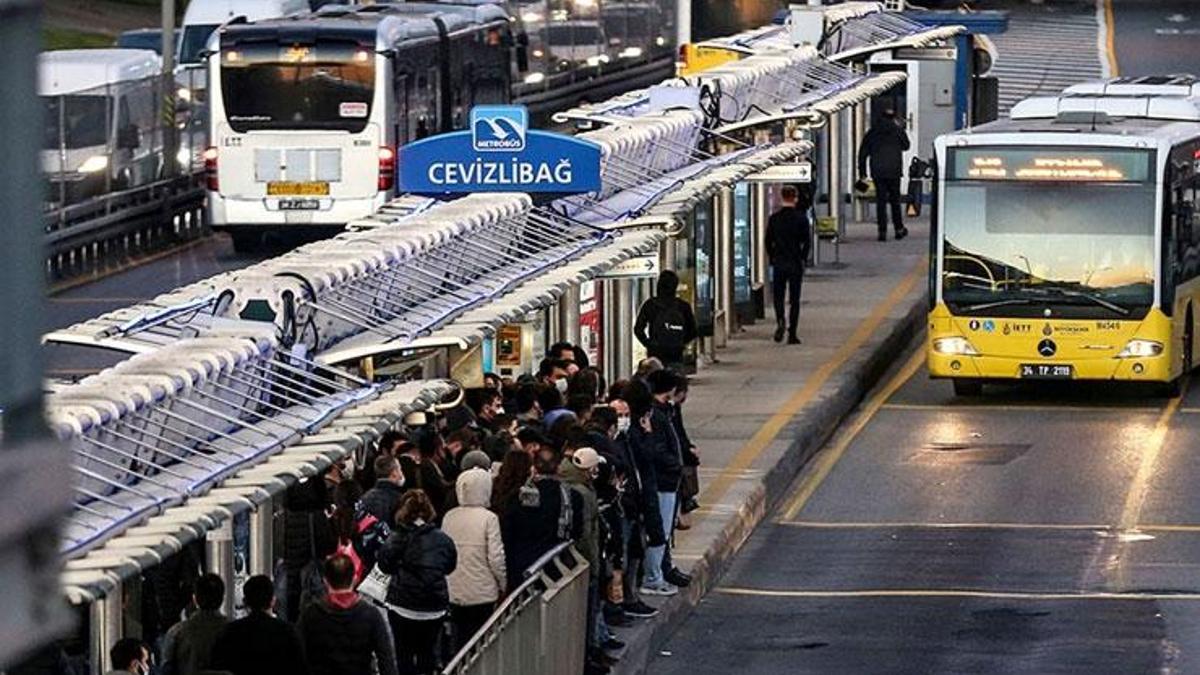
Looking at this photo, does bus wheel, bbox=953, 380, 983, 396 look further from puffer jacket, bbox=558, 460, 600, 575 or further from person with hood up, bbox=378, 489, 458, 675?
person with hood up, bbox=378, 489, 458, 675

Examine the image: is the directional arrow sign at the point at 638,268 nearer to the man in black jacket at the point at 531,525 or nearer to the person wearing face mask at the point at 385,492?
the man in black jacket at the point at 531,525

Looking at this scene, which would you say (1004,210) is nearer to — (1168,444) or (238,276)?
(1168,444)

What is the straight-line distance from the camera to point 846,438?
2644 cm

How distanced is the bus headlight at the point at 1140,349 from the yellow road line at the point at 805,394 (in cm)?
270

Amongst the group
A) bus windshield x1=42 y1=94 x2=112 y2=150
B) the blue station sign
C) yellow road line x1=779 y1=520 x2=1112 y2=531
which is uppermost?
the blue station sign

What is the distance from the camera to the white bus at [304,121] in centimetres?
3734

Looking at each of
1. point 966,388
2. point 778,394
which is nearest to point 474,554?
point 778,394

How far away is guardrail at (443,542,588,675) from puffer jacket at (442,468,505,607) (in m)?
0.18

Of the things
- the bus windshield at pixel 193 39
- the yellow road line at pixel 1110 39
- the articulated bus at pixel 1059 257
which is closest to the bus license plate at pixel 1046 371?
the articulated bus at pixel 1059 257

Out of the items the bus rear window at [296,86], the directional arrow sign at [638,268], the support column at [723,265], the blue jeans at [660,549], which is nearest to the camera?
the blue jeans at [660,549]

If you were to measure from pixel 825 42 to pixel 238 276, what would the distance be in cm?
2618

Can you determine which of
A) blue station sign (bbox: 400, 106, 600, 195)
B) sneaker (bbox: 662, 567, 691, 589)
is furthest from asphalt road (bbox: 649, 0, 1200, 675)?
blue station sign (bbox: 400, 106, 600, 195)

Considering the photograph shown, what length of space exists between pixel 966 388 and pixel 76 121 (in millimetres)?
13470

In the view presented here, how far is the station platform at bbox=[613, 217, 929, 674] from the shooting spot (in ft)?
64.5
